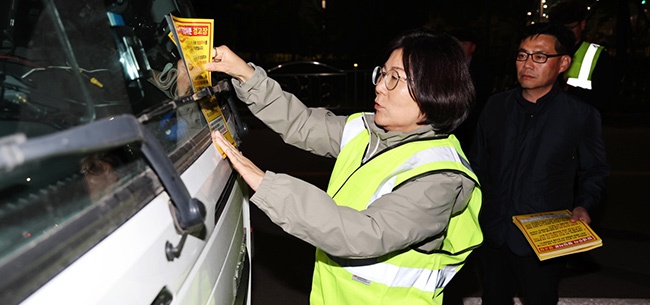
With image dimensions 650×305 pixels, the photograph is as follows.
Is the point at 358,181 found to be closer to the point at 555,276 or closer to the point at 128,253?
the point at 128,253

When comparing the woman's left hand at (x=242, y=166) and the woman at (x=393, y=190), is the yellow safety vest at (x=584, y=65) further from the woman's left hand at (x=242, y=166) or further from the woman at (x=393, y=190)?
the woman's left hand at (x=242, y=166)

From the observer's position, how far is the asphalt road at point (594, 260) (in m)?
3.69

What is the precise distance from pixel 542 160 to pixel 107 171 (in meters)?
1.91

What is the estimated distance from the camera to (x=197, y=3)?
11.8 metres

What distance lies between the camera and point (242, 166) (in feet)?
5.16

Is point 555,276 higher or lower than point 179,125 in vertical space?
lower

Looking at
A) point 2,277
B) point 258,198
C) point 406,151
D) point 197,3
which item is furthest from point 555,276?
point 197,3

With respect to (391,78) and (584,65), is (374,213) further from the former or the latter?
(584,65)

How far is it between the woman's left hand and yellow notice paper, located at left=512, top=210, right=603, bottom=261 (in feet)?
4.19

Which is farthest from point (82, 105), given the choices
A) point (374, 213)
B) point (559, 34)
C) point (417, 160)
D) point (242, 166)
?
point (559, 34)

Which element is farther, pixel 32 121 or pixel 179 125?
pixel 179 125

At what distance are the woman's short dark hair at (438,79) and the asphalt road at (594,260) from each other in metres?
1.99

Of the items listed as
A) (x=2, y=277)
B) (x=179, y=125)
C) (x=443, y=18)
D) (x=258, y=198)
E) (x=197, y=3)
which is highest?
(x=2, y=277)

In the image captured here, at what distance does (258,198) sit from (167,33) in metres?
0.83
